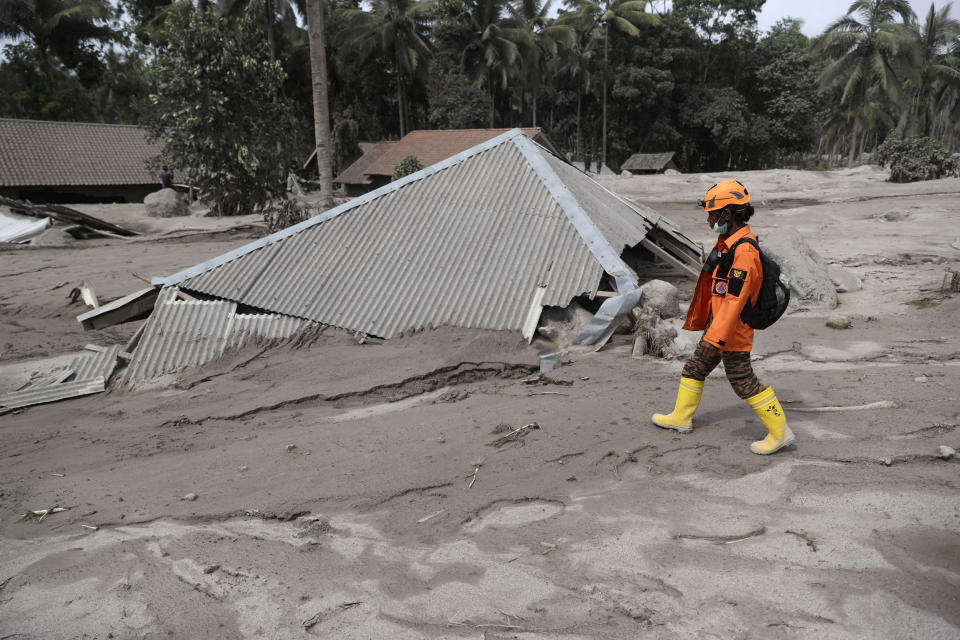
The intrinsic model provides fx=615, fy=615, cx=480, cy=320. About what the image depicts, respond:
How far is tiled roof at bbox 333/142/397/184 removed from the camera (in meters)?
31.2

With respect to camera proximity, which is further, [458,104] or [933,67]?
[458,104]

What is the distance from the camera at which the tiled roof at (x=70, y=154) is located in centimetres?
2498

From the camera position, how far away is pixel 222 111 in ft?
65.0

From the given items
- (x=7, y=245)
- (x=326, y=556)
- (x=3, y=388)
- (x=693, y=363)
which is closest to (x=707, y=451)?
(x=693, y=363)

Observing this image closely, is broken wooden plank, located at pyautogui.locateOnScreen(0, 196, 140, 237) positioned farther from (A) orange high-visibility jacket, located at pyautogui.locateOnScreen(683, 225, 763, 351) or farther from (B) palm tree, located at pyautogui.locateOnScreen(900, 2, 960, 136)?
(B) palm tree, located at pyautogui.locateOnScreen(900, 2, 960, 136)

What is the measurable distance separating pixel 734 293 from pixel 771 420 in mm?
863

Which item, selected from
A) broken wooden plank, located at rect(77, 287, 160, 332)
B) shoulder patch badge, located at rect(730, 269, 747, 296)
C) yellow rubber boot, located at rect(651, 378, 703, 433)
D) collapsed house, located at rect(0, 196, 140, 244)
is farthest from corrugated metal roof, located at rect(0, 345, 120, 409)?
collapsed house, located at rect(0, 196, 140, 244)

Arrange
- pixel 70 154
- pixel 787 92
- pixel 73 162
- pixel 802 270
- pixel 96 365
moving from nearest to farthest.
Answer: pixel 96 365
pixel 802 270
pixel 73 162
pixel 70 154
pixel 787 92

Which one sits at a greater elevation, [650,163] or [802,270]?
[650,163]

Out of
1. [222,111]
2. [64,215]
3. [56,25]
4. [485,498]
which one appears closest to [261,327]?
[485,498]

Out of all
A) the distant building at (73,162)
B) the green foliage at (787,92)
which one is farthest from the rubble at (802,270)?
the green foliage at (787,92)

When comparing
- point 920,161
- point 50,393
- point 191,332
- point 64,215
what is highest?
point 920,161

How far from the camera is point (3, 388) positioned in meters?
6.95

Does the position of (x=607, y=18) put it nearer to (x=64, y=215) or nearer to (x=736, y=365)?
(x=64, y=215)
